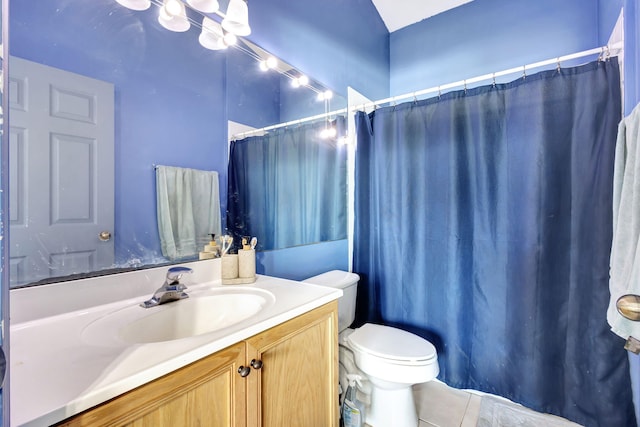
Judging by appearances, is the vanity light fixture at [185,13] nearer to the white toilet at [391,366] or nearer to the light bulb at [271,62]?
the light bulb at [271,62]

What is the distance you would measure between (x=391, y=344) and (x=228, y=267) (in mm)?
887

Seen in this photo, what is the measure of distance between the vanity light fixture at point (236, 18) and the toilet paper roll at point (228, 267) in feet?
3.13

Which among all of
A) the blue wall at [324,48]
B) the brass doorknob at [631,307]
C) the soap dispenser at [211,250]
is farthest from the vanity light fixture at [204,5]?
the brass doorknob at [631,307]

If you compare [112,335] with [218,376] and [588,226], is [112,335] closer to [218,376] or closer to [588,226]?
[218,376]

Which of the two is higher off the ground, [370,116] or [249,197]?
[370,116]

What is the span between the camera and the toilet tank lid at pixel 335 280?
152 centimetres

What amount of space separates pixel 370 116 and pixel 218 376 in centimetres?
174

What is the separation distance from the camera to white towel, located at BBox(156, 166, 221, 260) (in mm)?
1008

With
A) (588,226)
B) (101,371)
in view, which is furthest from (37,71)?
(588,226)

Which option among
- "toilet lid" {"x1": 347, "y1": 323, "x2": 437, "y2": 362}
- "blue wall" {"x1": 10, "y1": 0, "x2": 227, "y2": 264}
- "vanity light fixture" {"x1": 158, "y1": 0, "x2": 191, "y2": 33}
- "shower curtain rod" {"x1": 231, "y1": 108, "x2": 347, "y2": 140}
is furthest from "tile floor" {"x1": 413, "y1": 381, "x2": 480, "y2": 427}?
"vanity light fixture" {"x1": 158, "y1": 0, "x2": 191, "y2": 33}

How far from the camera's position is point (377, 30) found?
232cm

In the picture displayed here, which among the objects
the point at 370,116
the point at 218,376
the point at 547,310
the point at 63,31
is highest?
the point at 370,116

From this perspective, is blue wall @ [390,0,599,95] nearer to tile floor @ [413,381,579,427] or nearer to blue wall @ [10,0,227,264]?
blue wall @ [10,0,227,264]

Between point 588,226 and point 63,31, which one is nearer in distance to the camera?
point 63,31
